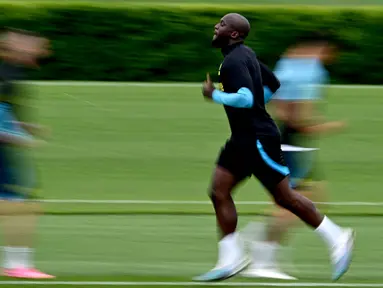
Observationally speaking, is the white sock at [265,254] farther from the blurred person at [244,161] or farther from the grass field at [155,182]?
the blurred person at [244,161]

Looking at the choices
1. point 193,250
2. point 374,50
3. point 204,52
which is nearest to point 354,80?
point 374,50

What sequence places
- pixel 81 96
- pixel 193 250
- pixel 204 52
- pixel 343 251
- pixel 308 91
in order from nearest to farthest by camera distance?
pixel 343 251 → pixel 308 91 → pixel 193 250 → pixel 81 96 → pixel 204 52

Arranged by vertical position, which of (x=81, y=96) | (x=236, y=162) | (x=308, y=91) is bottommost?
(x=236, y=162)

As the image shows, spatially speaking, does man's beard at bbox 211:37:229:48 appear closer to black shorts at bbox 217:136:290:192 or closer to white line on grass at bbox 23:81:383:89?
black shorts at bbox 217:136:290:192

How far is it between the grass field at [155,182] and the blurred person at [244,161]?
0.27 metres

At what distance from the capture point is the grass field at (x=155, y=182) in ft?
30.3

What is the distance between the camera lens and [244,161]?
8.47 meters

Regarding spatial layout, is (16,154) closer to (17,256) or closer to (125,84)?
(17,256)

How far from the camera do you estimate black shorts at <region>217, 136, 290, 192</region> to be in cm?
838

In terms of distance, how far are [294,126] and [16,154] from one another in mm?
2014

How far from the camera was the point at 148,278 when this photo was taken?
8.73m

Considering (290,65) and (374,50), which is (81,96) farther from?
(290,65)

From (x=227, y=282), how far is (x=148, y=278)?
54 cm

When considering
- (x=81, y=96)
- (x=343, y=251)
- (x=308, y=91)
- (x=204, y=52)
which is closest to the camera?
(x=343, y=251)
